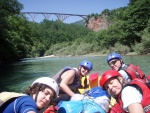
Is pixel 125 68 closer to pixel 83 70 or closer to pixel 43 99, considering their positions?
pixel 83 70

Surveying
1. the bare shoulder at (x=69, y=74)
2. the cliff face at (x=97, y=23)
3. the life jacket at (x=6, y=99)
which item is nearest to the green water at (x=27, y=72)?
the bare shoulder at (x=69, y=74)

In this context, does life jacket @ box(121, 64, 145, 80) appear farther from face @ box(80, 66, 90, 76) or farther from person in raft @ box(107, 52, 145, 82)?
face @ box(80, 66, 90, 76)

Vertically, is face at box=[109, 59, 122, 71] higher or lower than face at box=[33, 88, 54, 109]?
higher

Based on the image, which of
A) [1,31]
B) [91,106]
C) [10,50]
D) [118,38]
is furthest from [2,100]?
[118,38]

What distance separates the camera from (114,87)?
272cm

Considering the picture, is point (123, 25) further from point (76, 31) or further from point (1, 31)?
point (76, 31)

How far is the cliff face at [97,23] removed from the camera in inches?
3698

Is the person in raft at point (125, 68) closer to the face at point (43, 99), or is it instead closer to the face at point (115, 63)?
the face at point (115, 63)

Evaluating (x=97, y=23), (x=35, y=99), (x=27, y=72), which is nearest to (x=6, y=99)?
(x=35, y=99)

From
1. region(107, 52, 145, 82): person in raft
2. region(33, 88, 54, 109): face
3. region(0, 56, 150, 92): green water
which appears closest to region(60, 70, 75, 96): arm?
region(107, 52, 145, 82): person in raft

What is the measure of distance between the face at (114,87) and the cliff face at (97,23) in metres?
91.9

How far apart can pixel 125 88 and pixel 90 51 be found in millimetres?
49723

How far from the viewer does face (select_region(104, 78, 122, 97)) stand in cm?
269

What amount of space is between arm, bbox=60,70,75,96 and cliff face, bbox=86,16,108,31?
3572 inches
